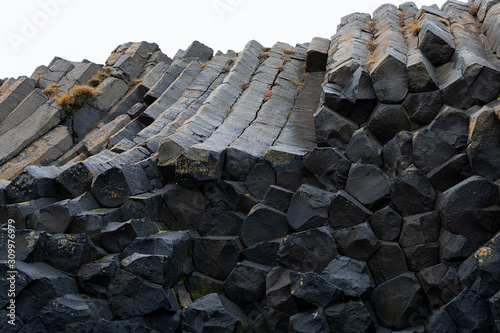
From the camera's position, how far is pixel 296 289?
6.32 m

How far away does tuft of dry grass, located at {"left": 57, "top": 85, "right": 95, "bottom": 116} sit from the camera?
1462 cm

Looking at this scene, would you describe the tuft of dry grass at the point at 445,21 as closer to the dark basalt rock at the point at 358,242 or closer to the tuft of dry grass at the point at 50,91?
the dark basalt rock at the point at 358,242

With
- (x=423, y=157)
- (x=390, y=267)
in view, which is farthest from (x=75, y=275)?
(x=423, y=157)

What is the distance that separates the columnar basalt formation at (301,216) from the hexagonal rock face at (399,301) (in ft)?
0.07

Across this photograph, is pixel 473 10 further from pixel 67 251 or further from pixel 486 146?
pixel 67 251

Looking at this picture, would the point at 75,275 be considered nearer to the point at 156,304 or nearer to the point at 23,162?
the point at 156,304

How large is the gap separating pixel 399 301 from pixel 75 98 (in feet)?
42.6

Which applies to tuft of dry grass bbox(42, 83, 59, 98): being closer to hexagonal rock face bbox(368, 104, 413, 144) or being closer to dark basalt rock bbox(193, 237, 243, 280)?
dark basalt rock bbox(193, 237, 243, 280)

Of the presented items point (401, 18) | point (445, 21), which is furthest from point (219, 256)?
point (401, 18)

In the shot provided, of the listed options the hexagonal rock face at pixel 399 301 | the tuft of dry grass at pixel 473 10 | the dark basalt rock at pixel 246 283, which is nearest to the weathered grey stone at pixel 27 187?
the dark basalt rock at pixel 246 283

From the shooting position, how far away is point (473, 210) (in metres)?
6.56

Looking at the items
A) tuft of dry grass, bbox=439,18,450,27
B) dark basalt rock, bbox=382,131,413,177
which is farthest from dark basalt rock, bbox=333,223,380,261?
tuft of dry grass, bbox=439,18,450,27

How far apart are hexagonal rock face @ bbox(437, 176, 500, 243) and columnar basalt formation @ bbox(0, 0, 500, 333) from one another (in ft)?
0.08

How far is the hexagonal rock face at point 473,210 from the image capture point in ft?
21.3
